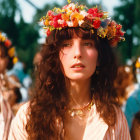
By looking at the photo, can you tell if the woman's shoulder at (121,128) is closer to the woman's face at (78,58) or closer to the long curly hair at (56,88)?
the long curly hair at (56,88)

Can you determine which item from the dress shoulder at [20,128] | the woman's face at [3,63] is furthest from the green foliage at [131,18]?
the dress shoulder at [20,128]

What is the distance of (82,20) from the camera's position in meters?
2.17

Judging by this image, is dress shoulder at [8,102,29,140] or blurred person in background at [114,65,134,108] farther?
blurred person in background at [114,65,134,108]

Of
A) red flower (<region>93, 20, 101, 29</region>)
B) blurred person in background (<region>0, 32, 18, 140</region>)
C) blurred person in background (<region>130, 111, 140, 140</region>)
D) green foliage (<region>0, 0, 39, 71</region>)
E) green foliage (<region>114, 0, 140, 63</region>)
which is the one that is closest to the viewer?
red flower (<region>93, 20, 101, 29</region>)

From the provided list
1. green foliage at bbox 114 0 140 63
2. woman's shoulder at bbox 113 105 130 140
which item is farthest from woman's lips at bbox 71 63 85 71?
green foliage at bbox 114 0 140 63

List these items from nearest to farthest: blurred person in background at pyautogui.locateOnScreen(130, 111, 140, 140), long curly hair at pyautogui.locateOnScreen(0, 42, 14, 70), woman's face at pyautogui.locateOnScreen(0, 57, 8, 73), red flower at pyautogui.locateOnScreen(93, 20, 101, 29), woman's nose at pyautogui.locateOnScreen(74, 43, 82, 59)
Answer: woman's nose at pyautogui.locateOnScreen(74, 43, 82, 59) → red flower at pyautogui.locateOnScreen(93, 20, 101, 29) → blurred person in background at pyautogui.locateOnScreen(130, 111, 140, 140) → woman's face at pyautogui.locateOnScreen(0, 57, 8, 73) → long curly hair at pyautogui.locateOnScreen(0, 42, 14, 70)

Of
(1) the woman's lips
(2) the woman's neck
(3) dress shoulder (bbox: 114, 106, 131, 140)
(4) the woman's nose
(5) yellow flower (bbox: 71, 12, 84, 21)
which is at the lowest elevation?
(3) dress shoulder (bbox: 114, 106, 131, 140)

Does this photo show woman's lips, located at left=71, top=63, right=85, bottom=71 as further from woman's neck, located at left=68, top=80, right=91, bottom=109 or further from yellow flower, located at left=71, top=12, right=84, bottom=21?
yellow flower, located at left=71, top=12, right=84, bottom=21

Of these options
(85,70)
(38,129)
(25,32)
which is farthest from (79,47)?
(25,32)

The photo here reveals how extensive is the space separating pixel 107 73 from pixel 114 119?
428 millimetres

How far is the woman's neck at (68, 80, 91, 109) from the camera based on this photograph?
2316 millimetres

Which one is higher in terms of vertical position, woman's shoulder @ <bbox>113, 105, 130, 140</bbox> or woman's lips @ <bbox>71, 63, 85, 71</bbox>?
woman's lips @ <bbox>71, 63, 85, 71</bbox>

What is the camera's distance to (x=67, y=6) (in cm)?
230

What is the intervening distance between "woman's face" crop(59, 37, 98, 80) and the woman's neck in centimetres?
14
